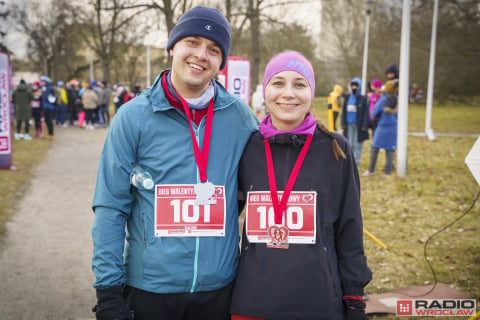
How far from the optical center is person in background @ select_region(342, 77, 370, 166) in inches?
440

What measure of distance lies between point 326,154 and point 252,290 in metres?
0.75

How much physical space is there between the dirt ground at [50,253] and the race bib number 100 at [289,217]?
8.89 feet

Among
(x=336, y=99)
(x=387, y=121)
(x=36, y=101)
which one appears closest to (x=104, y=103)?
(x=36, y=101)

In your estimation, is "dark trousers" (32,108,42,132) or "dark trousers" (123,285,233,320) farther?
"dark trousers" (32,108,42,132)

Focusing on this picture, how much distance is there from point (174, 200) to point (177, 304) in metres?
0.50

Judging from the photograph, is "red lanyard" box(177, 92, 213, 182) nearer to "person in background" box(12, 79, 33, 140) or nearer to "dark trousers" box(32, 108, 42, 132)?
"person in background" box(12, 79, 33, 140)

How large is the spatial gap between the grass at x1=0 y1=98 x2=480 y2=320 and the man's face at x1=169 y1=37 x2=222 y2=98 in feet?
3.58

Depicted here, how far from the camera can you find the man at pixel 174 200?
230 centimetres

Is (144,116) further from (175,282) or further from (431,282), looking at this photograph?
(431,282)

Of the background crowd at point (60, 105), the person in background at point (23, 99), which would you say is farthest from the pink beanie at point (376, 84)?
the person in background at point (23, 99)

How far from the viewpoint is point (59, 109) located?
2336 cm

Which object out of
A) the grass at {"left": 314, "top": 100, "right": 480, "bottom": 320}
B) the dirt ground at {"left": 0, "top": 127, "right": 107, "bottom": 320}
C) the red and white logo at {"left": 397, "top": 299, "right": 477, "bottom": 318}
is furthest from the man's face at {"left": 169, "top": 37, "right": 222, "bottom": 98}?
the red and white logo at {"left": 397, "top": 299, "right": 477, "bottom": 318}

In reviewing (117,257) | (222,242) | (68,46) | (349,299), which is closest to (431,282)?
(349,299)

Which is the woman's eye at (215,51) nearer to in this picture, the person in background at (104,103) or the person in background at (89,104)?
the person in background at (89,104)
